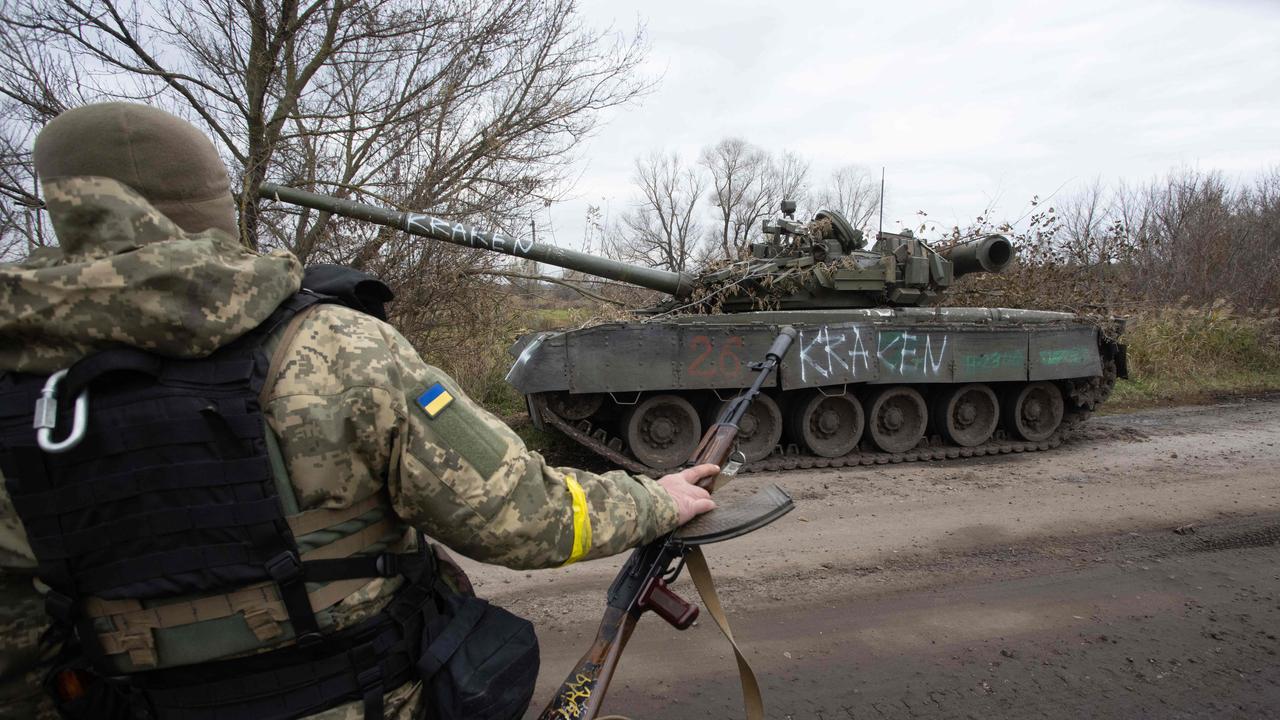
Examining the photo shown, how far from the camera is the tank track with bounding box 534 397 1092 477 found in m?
7.20

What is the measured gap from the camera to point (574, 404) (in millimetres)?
7254

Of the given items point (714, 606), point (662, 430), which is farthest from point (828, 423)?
point (714, 606)

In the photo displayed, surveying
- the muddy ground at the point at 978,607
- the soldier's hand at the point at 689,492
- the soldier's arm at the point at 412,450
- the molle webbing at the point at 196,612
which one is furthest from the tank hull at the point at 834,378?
the molle webbing at the point at 196,612

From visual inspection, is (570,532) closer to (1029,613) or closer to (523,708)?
(523,708)

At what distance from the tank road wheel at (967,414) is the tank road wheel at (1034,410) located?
0.66 ft

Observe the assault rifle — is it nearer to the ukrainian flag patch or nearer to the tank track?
the ukrainian flag patch

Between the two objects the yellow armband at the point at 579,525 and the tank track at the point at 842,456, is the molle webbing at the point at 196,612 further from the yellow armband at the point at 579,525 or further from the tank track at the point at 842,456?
the tank track at the point at 842,456

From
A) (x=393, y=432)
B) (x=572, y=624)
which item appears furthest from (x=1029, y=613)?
(x=393, y=432)

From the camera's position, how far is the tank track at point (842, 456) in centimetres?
720

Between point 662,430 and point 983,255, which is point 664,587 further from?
point 983,255

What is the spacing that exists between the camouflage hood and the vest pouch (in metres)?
0.67

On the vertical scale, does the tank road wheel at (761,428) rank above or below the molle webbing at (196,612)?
below

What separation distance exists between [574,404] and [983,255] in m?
4.86

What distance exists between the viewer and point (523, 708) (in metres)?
1.51
